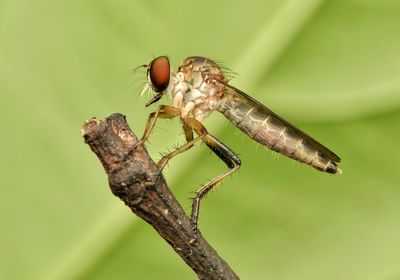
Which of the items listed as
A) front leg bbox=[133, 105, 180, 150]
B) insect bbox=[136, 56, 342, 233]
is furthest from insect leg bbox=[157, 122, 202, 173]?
front leg bbox=[133, 105, 180, 150]

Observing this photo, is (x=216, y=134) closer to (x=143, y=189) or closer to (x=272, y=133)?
(x=272, y=133)

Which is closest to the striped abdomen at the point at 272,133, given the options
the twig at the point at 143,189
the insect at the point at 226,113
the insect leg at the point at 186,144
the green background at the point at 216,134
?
the insect at the point at 226,113

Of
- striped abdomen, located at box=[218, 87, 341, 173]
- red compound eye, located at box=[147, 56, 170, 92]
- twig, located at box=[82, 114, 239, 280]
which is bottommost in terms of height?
twig, located at box=[82, 114, 239, 280]

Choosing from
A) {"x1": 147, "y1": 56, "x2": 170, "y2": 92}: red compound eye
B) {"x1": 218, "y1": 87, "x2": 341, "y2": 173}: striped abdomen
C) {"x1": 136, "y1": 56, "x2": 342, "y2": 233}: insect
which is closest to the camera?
{"x1": 147, "y1": 56, "x2": 170, "y2": 92}: red compound eye

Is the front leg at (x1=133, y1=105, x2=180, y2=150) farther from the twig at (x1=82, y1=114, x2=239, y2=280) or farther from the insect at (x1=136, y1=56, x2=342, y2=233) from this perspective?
the twig at (x1=82, y1=114, x2=239, y2=280)

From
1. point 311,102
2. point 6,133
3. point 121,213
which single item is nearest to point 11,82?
point 6,133

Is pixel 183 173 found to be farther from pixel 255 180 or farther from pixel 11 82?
pixel 11 82
